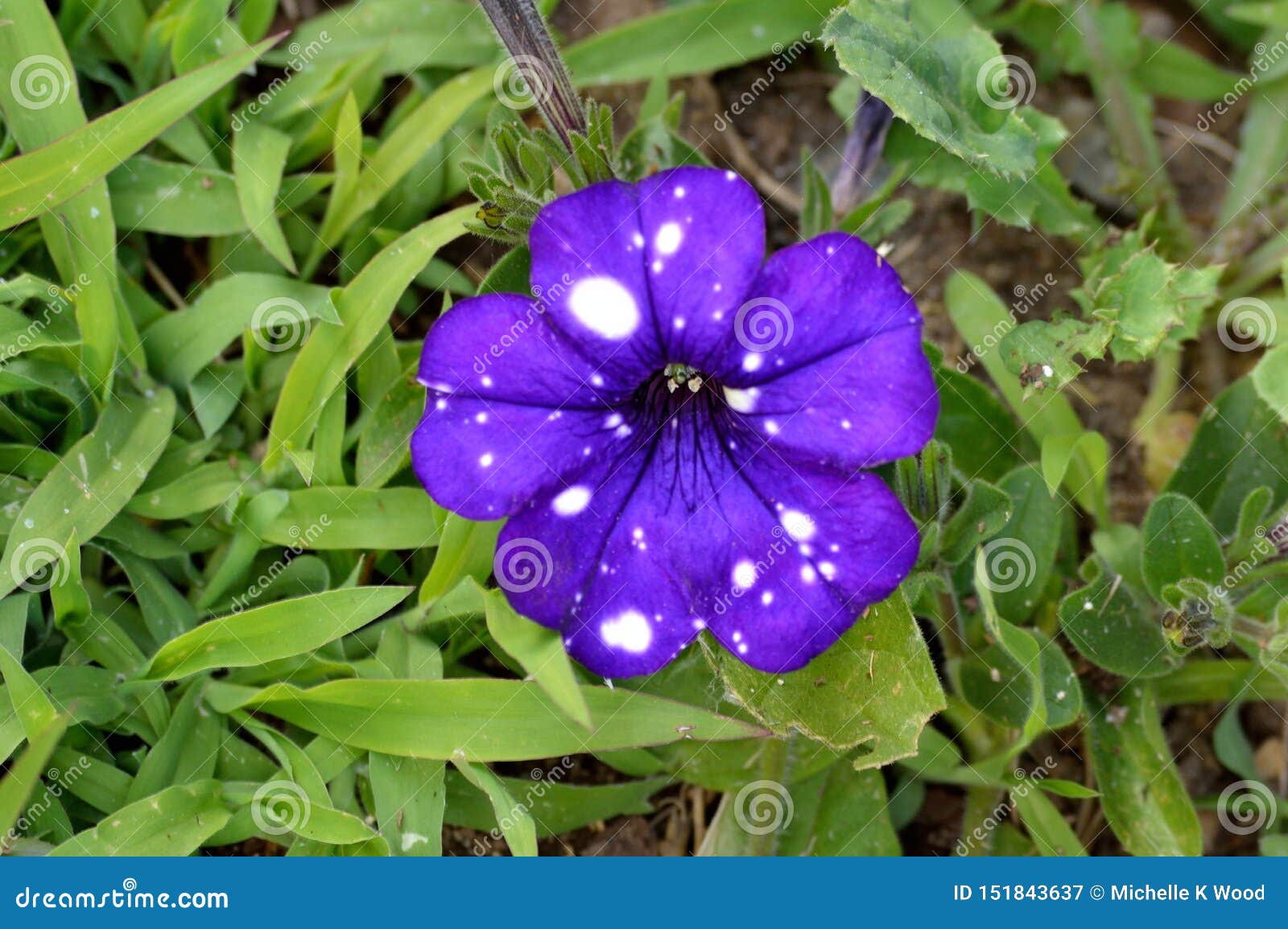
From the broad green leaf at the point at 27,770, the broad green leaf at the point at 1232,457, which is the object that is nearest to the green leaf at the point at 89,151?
the broad green leaf at the point at 27,770

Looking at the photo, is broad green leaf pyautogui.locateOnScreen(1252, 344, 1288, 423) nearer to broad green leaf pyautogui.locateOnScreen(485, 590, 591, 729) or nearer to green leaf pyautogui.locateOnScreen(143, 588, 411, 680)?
broad green leaf pyautogui.locateOnScreen(485, 590, 591, 729)

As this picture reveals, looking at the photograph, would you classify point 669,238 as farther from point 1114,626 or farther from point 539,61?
point 1114,626

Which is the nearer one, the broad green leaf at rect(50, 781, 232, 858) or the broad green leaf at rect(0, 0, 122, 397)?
the broad green leaf at rect(50, 781, 232, 858)

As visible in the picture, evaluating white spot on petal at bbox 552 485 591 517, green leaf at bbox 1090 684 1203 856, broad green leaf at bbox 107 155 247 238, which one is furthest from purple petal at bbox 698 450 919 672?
broad green leaf at bbox 107 155 247 238

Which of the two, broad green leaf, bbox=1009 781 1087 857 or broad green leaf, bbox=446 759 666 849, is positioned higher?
broad green leaf, bbox=446 759 666 849

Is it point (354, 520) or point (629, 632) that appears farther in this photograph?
point (354, 520)

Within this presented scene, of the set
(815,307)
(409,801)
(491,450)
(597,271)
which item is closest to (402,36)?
(597,271)
